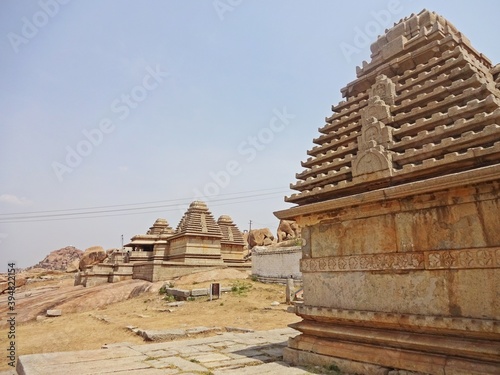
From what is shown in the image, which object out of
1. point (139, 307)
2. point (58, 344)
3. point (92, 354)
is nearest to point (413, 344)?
point (92, 354)

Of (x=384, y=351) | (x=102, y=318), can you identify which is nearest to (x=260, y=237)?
(x=102, y=318)

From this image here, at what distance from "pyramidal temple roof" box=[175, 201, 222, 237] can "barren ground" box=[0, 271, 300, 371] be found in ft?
25.6

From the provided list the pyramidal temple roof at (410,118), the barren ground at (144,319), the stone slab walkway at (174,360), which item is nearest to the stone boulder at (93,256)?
the barren ground at (144,319)

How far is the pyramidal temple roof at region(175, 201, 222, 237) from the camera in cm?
2820

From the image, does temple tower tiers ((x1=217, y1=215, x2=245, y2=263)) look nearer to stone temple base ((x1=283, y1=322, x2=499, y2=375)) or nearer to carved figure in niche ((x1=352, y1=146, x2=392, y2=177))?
stone temple base ((x1=283, y1=322, x2=499, y2=375))

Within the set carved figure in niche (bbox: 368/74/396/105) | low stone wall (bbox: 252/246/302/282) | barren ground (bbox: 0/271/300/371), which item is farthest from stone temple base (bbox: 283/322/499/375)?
low stone wall (bbox: 252/246/302/282)

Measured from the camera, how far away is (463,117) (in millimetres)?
4980

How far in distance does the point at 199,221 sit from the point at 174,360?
75.7 feet

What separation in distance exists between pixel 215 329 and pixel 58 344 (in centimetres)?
500

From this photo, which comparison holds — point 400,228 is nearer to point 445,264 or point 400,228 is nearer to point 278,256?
point 445,264

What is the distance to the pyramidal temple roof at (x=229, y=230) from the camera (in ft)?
123

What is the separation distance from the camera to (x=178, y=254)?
27.9 metres

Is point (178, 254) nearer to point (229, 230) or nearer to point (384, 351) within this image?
point (229, 230)

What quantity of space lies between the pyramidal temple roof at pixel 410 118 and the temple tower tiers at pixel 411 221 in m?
0.02
